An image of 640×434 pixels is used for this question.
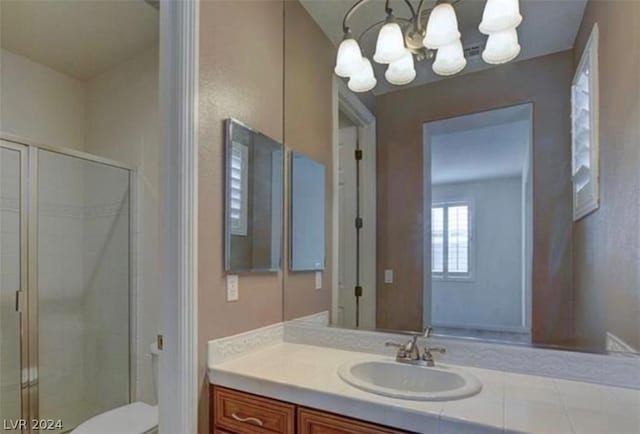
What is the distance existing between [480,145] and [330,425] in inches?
48.1

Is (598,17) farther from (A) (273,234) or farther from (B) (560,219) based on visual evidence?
(A) (273,234)

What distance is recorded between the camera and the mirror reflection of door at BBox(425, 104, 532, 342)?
4.78ft

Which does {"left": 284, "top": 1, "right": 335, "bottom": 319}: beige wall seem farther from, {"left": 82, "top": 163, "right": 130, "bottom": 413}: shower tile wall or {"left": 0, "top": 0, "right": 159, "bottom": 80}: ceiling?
{"left": 82, "top": 163, "right": 130, "bottom": 413}: shower tile wall

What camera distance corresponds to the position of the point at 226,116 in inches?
59.7

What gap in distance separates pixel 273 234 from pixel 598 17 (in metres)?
1.55

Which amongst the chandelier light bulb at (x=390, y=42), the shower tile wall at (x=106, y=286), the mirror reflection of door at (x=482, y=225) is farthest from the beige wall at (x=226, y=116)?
the shower tile wall at (x=106, y=286)

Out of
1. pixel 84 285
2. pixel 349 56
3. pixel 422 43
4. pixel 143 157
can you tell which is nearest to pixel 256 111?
pixel 349 56

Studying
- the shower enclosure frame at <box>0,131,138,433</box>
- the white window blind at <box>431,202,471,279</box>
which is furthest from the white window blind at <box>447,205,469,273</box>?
the shower enclosure frame at <box>0,131,138,433</box>

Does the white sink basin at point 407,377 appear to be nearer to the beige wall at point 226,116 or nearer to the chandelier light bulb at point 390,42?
the beige wall at point 226,116

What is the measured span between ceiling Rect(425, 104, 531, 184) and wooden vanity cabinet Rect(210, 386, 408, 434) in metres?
1.04

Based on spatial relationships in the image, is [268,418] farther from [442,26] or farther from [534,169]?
[442,26]

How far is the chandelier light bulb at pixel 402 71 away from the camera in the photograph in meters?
1.63


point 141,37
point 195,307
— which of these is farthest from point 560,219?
point 141,37

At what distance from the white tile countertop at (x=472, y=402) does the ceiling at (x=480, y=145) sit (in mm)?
783
